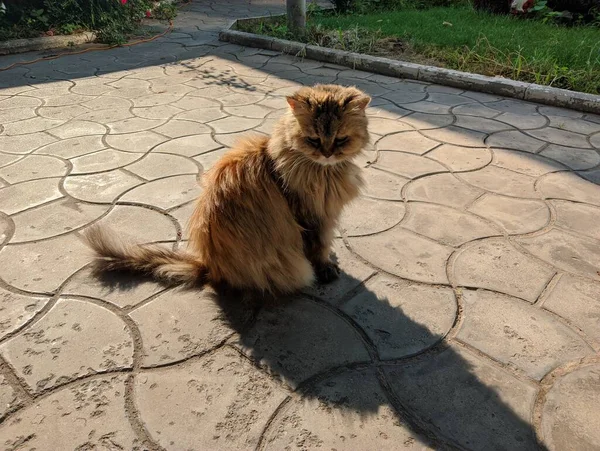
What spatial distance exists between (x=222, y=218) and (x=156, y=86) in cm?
390

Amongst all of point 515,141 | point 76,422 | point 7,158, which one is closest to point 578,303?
point 515,141

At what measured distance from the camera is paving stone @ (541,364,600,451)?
1469mm

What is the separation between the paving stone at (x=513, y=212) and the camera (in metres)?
2.64

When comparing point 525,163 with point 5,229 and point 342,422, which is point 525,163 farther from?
point 5,229

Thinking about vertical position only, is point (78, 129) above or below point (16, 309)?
above

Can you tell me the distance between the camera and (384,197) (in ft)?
9.61

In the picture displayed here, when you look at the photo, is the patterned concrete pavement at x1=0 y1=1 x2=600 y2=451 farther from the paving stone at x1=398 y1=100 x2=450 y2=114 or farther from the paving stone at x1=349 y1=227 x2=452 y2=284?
the paving stone at x1=398 y1=100 x2=450 y2=114

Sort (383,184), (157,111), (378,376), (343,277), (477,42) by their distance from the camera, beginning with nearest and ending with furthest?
(378,376)
(343,277)
(383,184)
(157,111)
(477,42)

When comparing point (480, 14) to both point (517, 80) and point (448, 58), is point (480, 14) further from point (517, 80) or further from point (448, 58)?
point (517, 80)

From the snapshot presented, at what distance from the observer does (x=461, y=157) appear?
137 inches

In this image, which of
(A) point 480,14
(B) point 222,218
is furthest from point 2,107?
(A) point 480,14

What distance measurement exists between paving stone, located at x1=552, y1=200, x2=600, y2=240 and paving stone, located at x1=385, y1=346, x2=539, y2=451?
A: 1.41 meters

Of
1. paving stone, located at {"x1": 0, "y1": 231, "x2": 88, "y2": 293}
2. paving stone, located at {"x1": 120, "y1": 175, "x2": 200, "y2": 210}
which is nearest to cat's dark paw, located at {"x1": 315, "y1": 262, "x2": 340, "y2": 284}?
paving stone, located at {"x1": 120, "y1": 175, "x2": 200, "y2": 210}

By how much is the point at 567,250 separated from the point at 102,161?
340 cm
